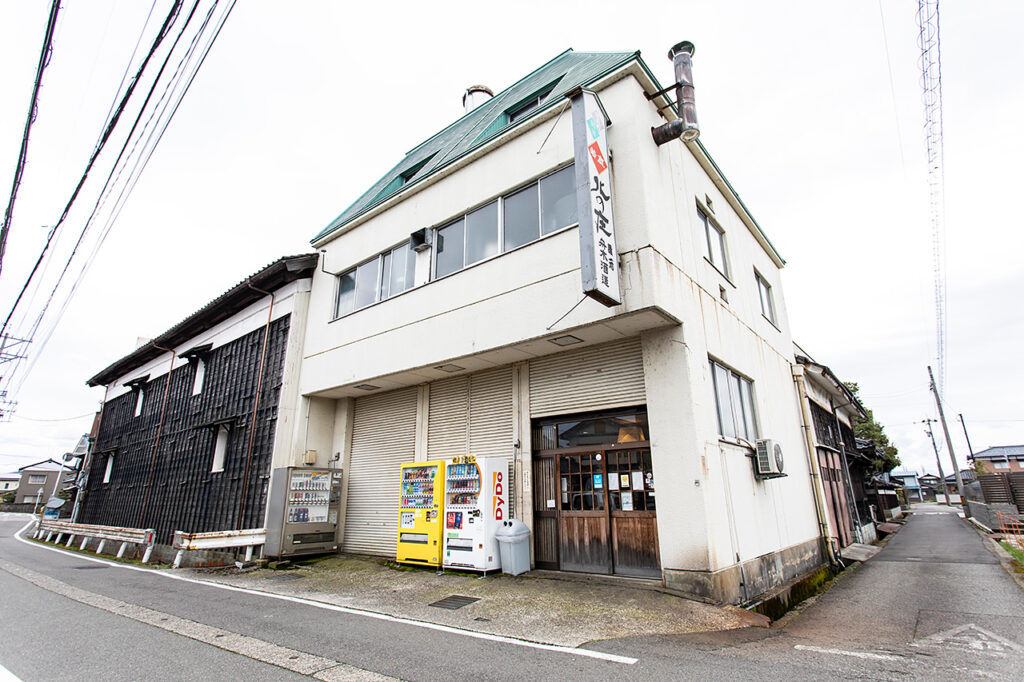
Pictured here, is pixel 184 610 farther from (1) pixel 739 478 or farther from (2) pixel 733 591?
(1) pixel 739 478

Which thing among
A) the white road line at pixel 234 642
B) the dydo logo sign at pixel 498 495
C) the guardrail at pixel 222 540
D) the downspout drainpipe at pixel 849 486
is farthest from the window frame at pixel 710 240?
the guardrail at pixel 222 540

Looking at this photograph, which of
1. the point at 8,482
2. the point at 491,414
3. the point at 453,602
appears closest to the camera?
the point at 453,602

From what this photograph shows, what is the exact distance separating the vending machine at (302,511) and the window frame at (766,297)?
12243mm

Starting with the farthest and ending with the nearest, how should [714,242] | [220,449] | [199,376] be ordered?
[199,376] → [220,449] → [714,242]

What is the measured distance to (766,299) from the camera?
14.2 m

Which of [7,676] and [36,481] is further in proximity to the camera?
[36,481]

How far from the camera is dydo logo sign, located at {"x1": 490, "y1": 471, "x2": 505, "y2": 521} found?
870 centimetres

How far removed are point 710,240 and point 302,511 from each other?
11271 millimetres

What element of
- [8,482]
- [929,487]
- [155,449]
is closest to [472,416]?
[155,449]

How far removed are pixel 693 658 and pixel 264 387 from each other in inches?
486

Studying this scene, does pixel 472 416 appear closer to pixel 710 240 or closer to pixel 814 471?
pixel 710 240

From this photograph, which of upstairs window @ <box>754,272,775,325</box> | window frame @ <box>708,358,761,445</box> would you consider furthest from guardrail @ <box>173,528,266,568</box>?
upstairs window @ <box>754,272,775,325</box>

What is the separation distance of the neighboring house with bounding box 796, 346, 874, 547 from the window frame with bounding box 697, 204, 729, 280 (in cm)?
504

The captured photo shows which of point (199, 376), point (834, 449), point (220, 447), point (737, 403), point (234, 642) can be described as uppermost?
point (199, 376)
